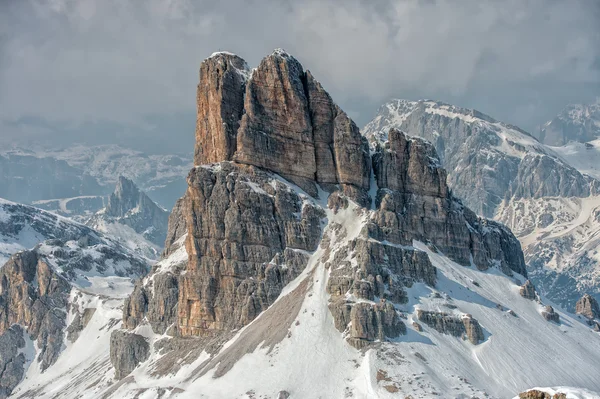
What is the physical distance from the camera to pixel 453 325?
646 feet

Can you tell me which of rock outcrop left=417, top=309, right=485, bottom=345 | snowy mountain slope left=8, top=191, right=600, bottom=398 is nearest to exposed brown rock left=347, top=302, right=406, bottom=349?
snowy mountain slope left=8, top=191, right=600, bottom=398

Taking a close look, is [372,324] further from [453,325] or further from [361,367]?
[453,325]

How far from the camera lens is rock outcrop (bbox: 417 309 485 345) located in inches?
7687

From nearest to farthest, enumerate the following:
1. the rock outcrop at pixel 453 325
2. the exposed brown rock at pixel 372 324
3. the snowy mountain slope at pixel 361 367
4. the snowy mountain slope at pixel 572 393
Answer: the snowy mountain slope at pixel 572 393 < the snowy mountain slope at pixel 361 367 < the exposed brown rock at pixel 372 324 < the rock outcrop at pixel 453 325

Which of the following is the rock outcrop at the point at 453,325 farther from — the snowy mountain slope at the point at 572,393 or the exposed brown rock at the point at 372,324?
the snowy mountain slope at the point at 572,393

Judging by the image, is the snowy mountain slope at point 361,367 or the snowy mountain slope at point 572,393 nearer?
the snowy mountain slope at point 572,393

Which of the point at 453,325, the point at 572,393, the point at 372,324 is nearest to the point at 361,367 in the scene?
the point at 372,324

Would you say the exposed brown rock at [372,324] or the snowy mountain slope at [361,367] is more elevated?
the exposed brown rock at [372,324]

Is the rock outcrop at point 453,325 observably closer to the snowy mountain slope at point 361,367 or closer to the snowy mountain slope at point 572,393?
the snowy mountain slope at point 361,367

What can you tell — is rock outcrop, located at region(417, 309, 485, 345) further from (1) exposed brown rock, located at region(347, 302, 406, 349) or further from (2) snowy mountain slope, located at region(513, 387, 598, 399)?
(2) snowy mountain slope, located at region(513, 387, 598, 399)

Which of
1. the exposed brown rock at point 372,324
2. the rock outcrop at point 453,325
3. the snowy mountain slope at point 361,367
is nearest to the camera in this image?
the snowy mountain slope at point 361,367

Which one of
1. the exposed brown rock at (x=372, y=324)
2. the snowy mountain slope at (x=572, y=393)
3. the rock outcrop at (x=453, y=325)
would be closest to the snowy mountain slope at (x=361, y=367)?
the rock outcrop at (x=453, y=325)

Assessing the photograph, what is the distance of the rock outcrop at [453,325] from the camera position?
19525 centimetres

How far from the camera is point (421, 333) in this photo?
7515 inches
